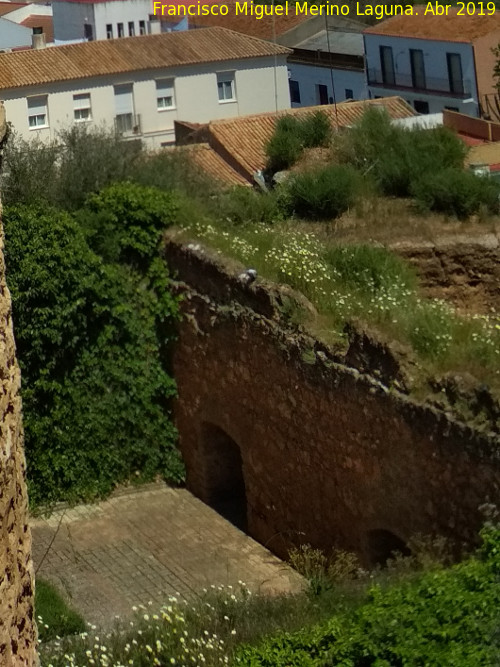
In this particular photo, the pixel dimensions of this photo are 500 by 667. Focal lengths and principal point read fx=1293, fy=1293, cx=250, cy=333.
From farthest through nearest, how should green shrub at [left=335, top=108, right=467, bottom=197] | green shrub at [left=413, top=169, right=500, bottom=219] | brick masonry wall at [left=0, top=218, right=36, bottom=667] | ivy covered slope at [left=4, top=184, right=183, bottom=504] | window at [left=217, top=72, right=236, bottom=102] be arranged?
window at [left=217, top=72, right=236, bottom=102] < green shrub at [left=335, top=108, right=467, bottom=197] < green shrub at [left=413, top=169, right=500, bottom=219] < ivy covered slope at [left=4, top=184, right=183, bottom=504] < brick masonry wall at [left=0, top=218, right=36, bottom=667]

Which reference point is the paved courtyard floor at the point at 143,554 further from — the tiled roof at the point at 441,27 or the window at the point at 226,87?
the tiled roof at the point at 441,27

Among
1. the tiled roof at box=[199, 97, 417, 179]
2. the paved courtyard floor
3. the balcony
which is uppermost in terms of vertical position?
the balcony

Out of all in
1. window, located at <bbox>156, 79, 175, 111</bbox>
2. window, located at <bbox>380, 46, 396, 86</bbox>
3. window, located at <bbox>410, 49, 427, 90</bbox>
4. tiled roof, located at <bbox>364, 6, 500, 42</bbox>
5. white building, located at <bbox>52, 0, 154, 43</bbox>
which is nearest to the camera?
window, located at <bbox>156, 79, 175, 111</bbox>

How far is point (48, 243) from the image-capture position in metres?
13.8

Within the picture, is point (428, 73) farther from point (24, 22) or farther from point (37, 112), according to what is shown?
point (24, 22)

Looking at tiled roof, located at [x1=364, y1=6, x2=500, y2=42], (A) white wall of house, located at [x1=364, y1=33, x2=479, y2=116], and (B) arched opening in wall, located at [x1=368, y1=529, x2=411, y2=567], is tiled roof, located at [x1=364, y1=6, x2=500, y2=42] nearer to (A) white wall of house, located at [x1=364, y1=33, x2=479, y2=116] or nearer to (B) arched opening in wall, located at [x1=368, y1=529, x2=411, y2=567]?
(A) white wall of house, located at [x1=364, y1=33, x2=479, y2=116]

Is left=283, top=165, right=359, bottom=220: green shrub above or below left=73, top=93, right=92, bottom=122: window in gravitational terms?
below

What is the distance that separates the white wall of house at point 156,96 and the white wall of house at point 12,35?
720cm

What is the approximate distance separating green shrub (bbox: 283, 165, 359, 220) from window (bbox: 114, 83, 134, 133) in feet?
71.3

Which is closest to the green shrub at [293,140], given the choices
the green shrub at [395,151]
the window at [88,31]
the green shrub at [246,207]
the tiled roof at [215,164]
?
the green shrub at [395,151]

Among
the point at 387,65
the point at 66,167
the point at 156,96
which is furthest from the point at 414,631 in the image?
the point at 387,65

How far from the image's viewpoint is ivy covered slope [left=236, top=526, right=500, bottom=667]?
7.15 m

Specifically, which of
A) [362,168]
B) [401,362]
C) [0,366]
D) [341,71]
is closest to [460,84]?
[341,71]

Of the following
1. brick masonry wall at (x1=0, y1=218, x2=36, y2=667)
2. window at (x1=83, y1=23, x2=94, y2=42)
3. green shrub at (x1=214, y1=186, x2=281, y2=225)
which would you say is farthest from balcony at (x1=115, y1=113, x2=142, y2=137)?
brick masonry wall at (x1=0, y1=218, x2=36, y2=667)
